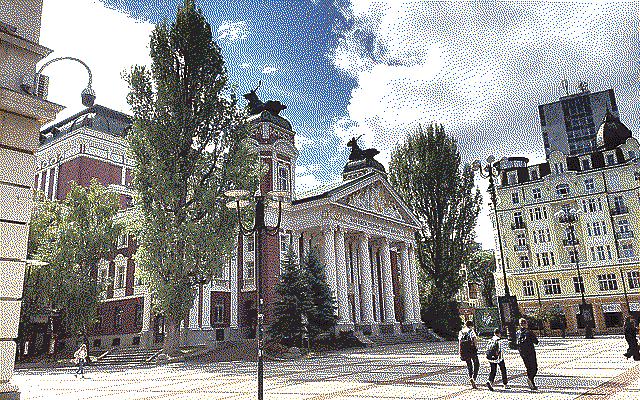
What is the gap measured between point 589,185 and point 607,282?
11192 millimetres

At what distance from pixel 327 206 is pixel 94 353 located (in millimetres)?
19240

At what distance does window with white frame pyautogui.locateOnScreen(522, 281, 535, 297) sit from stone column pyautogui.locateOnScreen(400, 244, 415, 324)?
19723mm

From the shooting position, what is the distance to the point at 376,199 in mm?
43812

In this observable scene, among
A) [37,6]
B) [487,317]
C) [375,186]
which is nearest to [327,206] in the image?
[375,186]

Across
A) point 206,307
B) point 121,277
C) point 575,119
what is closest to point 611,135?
point 575,119

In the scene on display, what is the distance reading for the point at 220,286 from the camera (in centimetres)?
3653

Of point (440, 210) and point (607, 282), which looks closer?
point (440, 210)

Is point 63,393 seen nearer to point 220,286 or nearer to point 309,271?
point 309,271

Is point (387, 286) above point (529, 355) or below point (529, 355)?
above

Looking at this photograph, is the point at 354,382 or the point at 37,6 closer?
the point at 37,6

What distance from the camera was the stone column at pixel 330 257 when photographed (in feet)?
123

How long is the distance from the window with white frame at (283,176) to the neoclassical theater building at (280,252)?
0.09 meters

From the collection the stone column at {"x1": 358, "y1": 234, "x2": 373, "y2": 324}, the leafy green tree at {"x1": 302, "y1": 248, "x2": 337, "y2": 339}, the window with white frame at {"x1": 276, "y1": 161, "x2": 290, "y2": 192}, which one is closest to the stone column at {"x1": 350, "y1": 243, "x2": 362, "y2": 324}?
the stone column at {"x1": 358, "y1": 234, "x2": 373, "y2": 324}

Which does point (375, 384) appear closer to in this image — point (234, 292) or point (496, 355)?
point (496, 355)
